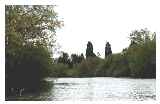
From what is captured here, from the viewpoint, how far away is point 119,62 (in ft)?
11.3

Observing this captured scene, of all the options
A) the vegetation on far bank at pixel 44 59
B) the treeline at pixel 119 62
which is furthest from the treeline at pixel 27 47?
the treeline at pixel 119 62

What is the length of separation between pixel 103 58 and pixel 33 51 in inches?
20.1

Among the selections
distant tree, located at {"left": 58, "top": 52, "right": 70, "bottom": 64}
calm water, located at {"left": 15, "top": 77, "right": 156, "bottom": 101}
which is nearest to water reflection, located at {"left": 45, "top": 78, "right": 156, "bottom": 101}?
calm water, located at {"left": 15, "top": 77, "right": 156, "bottom": 101}

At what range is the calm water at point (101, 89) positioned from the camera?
339 cm

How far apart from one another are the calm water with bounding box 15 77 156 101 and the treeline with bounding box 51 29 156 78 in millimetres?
41

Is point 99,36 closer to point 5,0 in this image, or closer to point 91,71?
point 91,71

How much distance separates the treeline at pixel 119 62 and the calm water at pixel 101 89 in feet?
0.13

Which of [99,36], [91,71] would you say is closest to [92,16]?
[99,36]

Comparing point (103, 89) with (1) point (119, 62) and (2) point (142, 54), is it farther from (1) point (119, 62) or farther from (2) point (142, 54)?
(2) point (142, 54)

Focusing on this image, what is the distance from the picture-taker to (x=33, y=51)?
344cm

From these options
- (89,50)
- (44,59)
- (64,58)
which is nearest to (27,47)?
(44,59)

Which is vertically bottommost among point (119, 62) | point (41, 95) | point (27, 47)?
point (41, 95)

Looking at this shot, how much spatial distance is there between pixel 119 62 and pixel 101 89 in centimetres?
24

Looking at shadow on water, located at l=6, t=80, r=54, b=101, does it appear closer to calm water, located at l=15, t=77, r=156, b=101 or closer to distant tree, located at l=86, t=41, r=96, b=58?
calm water, located at l=15, t=77, r=156, b=101
